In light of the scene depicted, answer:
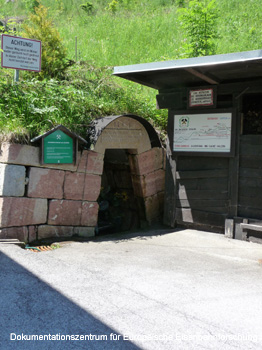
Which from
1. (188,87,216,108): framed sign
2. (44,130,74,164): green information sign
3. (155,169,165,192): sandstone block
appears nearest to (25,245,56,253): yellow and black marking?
(44,130,74,164): green information sign

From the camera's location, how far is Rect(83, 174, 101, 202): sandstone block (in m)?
6.49

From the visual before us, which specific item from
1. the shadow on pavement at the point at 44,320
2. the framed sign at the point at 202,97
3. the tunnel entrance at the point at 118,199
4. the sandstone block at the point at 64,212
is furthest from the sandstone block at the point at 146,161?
the shadow on pavement at the point at 44,320

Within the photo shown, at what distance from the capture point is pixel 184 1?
78.6ft

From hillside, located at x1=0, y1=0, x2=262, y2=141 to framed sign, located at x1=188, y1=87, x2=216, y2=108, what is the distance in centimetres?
148

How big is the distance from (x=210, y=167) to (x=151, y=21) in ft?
50.2

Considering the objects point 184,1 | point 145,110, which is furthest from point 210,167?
point 184,1

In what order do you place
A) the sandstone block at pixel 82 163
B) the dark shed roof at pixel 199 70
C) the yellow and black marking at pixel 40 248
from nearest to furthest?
the dark shed roof at pixel 199 70, the yellow and black marking at pixel 40 248, the sandstone block at pixel 82 163

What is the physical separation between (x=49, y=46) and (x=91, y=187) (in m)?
4.57

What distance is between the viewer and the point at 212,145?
687 centimetres

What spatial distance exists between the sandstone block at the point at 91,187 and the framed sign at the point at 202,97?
2.23 metres

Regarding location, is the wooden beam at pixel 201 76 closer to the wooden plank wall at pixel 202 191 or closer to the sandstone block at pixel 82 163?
the wooden plank wall at pixel 202 191

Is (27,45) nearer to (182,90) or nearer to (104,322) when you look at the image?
(182,90)

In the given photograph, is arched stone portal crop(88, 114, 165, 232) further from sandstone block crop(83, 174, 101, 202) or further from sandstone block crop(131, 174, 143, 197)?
sandstone block crop(83, 174, 101, 202)

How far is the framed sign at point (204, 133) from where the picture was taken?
6.68 m
